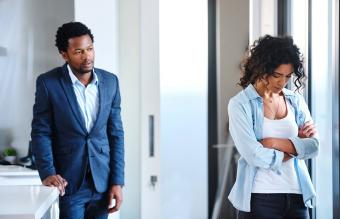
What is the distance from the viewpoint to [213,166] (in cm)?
286

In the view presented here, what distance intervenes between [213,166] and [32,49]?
1489 mm

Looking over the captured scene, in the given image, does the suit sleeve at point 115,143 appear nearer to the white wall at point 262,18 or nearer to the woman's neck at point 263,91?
the woman's neck at point 263,91

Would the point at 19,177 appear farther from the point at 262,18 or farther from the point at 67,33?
the point at 262,18

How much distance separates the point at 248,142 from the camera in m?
1.77

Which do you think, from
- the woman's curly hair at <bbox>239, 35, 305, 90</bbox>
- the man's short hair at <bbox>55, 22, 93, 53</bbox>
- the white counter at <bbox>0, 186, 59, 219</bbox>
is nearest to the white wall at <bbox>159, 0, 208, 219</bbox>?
the man's short hair at <bbox>55, 22, 93, 53</bbox>

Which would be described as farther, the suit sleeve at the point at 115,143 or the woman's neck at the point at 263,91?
the suit sleeve at the point at 115,143

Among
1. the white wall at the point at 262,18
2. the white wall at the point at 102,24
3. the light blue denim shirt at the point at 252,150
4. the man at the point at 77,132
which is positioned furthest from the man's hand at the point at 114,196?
the white wall at the point at 262,18

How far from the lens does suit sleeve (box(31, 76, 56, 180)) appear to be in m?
1.83

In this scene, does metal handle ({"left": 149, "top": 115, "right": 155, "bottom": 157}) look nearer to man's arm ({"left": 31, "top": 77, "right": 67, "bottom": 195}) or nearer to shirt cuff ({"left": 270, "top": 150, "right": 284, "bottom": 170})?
man's arm ({"left": 31, "top": 77, "right": 67, "bottom": 195})

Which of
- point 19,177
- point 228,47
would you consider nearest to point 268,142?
point 228,47

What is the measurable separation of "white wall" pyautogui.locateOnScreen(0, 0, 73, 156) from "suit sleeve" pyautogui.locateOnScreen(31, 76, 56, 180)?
4.23ft

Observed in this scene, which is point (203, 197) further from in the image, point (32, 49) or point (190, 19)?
point (32, 49)

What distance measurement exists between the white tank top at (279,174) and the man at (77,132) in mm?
630

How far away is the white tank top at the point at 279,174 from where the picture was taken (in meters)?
1.74
